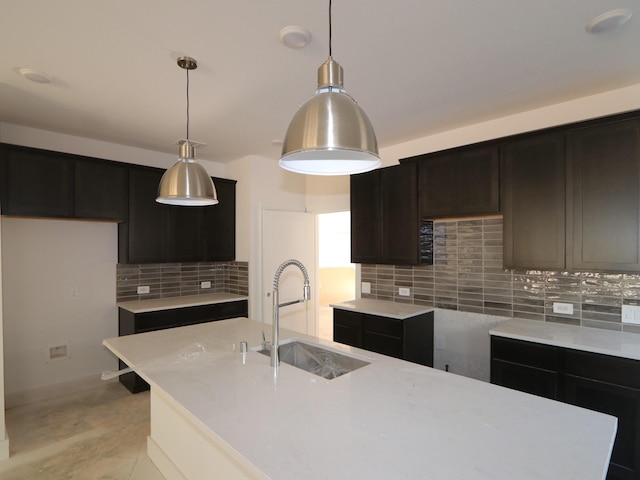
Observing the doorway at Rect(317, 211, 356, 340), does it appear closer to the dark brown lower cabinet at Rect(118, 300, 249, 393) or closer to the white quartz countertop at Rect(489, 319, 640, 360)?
the dark brown lower cabinet at Rect(118, 300, 249, 393)

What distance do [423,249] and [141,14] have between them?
2.86 metres

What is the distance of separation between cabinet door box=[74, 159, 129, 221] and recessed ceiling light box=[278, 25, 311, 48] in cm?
259

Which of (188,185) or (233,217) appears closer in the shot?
(188,185)

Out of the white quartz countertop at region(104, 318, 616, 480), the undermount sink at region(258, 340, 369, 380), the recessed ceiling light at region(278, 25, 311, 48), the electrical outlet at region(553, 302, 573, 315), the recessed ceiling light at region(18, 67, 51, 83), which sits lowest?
the undermount sink at region(258, 340, 369, 380)

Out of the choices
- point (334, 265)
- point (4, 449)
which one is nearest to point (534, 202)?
point (4, 449)

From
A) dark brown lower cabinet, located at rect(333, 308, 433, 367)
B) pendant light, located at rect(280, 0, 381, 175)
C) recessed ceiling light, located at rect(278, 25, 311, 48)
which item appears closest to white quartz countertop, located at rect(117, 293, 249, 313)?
dark brown lower cabinet, located at rect(333, 308, 433, 367)

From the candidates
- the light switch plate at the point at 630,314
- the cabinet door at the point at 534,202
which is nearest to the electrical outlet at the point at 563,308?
the light switch plate at the point at 630,314

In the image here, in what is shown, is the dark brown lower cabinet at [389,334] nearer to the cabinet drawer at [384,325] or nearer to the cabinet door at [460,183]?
the cabinet drawer at [384,325]

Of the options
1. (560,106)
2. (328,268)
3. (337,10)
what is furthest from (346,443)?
(328,268)

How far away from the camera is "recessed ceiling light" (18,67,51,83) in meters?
2.19

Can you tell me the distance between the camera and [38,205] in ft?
9.96

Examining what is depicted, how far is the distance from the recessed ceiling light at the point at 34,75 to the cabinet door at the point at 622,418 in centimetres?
406

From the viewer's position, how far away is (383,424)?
1188 mm

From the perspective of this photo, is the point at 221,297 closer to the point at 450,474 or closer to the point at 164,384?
the point at 164,384
